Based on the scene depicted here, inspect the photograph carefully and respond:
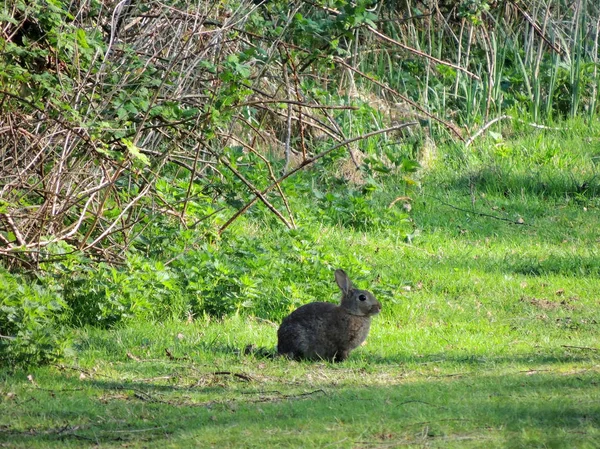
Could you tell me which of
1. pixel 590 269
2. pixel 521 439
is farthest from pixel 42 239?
pixel 590 269

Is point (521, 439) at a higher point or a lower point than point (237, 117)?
lower

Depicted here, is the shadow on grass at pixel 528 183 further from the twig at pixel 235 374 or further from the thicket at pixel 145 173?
the twig at pixel 235 374

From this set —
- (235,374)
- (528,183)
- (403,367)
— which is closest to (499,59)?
(528,183)

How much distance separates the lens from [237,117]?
1098cm

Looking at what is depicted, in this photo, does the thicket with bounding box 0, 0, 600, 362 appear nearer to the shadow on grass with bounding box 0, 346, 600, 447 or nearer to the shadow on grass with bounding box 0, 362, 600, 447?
the shadow on grass with bounding box 0, 346, 600, 447

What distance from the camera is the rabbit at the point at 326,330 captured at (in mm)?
7750

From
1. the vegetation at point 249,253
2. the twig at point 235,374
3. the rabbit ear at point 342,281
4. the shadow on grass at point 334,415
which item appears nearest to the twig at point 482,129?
the vegetation at point 249,253

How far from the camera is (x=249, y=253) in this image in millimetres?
10180

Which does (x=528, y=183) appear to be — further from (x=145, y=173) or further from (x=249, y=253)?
(x=145, y=173)

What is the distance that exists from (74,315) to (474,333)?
11.7ft

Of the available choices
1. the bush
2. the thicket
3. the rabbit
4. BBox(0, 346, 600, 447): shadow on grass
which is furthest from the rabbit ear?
the bush

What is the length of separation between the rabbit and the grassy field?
156 millimetres

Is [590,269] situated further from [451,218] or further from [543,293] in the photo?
[451,218]

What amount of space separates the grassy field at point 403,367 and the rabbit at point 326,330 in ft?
0.51
